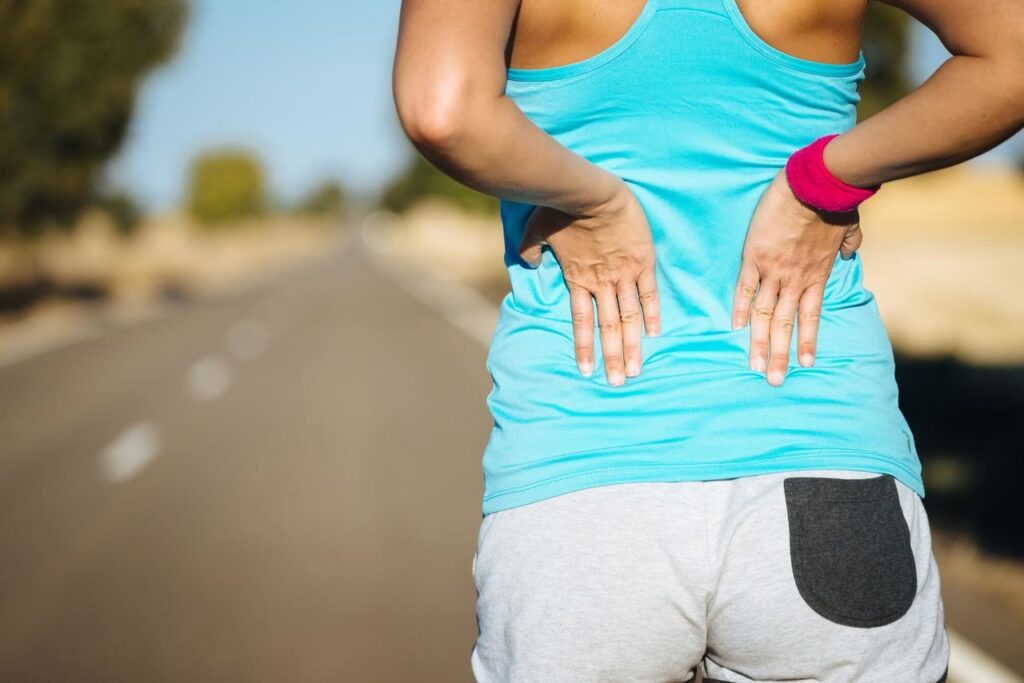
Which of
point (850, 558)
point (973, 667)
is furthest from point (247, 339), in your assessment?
point (850, 558)

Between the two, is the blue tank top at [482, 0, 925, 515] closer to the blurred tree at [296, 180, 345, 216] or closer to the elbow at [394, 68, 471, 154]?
the elbow at [394, 68, 471, 154]

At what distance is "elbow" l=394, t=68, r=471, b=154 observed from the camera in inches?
45.1

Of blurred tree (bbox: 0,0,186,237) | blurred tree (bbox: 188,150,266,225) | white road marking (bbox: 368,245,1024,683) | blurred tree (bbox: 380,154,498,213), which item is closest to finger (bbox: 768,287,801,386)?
white road marking (bbox: 368,245,1024,683)

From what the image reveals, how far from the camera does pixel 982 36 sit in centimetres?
125

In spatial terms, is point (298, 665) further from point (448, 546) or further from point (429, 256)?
point (429, 256)

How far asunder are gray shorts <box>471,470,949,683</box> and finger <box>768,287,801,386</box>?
0.13m

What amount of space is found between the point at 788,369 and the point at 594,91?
45 centimetres

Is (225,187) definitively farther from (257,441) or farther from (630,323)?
(630,323)

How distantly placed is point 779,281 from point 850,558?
1.27ft

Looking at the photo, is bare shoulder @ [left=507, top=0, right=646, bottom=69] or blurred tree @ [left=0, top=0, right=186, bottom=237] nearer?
bare shoulder @ [left=507, top=0, right=646, bottom=69]

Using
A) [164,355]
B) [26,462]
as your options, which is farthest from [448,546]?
[164,355]

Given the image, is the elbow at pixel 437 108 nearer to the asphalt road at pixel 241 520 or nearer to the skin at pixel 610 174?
the skin at pixel 610 174

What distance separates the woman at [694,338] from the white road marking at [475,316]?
5.64ft

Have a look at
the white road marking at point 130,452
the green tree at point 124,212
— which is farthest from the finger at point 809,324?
the green tree at point 124,212
